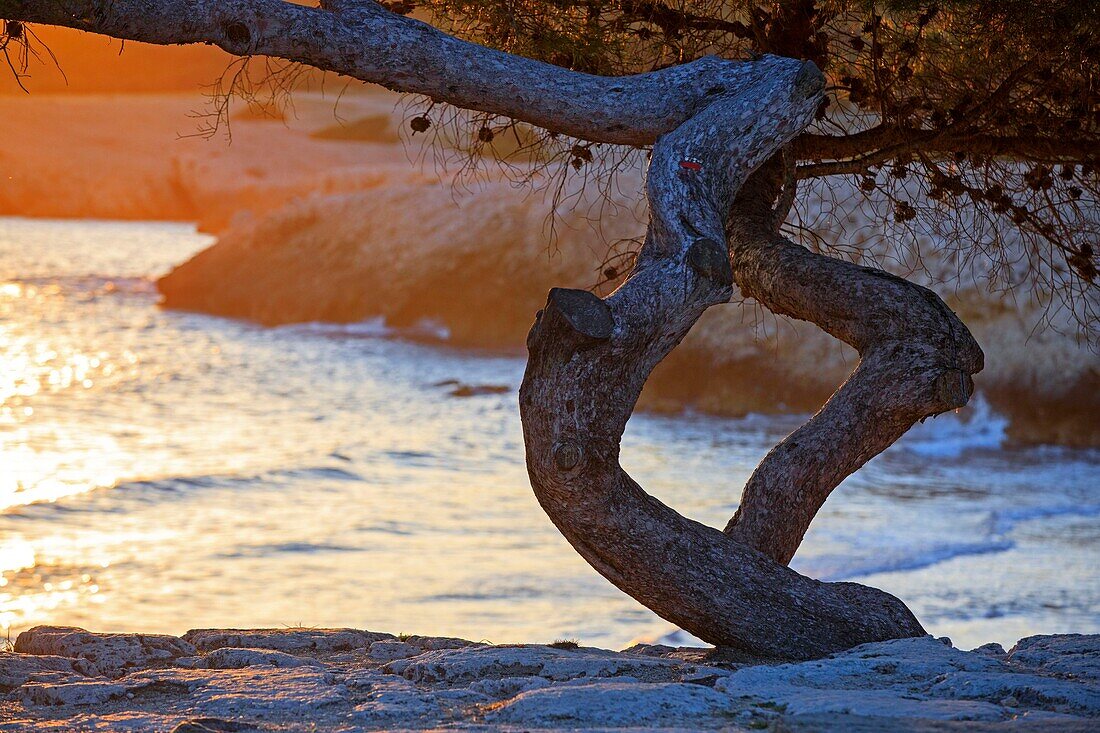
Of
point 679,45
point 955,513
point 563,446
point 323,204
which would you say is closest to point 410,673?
point 563,446

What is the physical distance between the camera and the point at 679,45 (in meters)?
5.94

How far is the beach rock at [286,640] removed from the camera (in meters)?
5.07

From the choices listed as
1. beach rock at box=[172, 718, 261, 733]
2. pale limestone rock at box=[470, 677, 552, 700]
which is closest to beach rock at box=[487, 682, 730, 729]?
pale limestone rock at box=[470, 677, 552, 700]

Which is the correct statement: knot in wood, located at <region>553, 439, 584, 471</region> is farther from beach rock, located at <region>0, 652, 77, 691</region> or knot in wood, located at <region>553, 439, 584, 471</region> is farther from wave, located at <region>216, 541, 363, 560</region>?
wave, located at <region>216, 541, 363, 560</region>

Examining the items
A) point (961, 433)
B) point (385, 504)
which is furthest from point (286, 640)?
point (961, 433)

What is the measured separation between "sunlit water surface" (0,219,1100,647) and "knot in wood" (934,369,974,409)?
3936 mm

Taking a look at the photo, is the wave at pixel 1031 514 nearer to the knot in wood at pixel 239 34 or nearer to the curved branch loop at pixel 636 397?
the curved branch loop at pixel 636 397

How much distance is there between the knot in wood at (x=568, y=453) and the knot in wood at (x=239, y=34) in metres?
1.62

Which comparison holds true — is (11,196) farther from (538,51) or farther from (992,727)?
(992,727)

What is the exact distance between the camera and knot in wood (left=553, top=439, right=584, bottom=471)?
13.5ft

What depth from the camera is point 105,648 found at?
4824 millimetres

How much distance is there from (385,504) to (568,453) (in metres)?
7.57

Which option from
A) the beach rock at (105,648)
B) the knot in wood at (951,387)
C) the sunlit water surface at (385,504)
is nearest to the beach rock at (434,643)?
the beach rock at (105,648)

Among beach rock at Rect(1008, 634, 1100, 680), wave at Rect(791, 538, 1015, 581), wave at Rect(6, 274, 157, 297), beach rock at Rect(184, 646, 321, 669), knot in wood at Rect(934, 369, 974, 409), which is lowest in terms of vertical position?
beach rock at Rect(184, 646, 321, 669)
